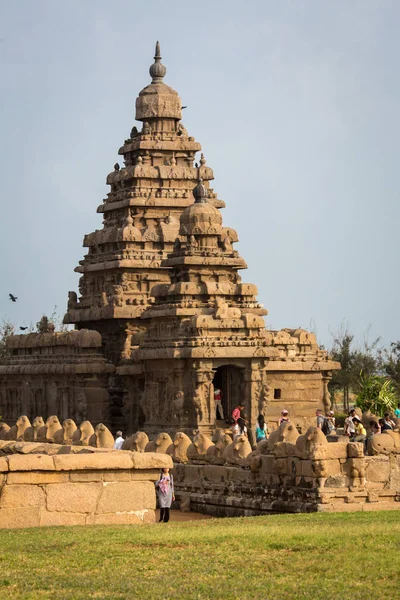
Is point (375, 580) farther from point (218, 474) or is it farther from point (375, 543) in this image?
point (218, 474)

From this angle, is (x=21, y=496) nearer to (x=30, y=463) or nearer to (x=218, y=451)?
(x=30, y=463)

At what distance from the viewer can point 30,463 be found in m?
22.9

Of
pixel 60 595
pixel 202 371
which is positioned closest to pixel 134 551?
pixel 60 595

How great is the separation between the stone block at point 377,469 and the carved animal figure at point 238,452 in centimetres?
361

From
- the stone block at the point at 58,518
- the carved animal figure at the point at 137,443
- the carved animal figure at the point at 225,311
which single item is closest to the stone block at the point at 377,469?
the carved animal figure at the point at 137,443

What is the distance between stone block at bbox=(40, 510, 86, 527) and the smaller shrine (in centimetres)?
2569

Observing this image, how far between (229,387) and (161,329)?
Result: 3221 mm

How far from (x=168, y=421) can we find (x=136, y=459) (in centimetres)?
2661

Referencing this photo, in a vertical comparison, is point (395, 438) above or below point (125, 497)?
above

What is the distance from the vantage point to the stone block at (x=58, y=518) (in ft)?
75.8

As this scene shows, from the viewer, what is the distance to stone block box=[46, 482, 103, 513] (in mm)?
23203

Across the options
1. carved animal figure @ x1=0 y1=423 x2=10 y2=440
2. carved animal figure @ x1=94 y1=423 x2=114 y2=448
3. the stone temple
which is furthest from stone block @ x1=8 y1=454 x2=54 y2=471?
the stone temple

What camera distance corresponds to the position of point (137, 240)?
57.9 m

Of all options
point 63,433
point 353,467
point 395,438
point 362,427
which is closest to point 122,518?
point 353,467
